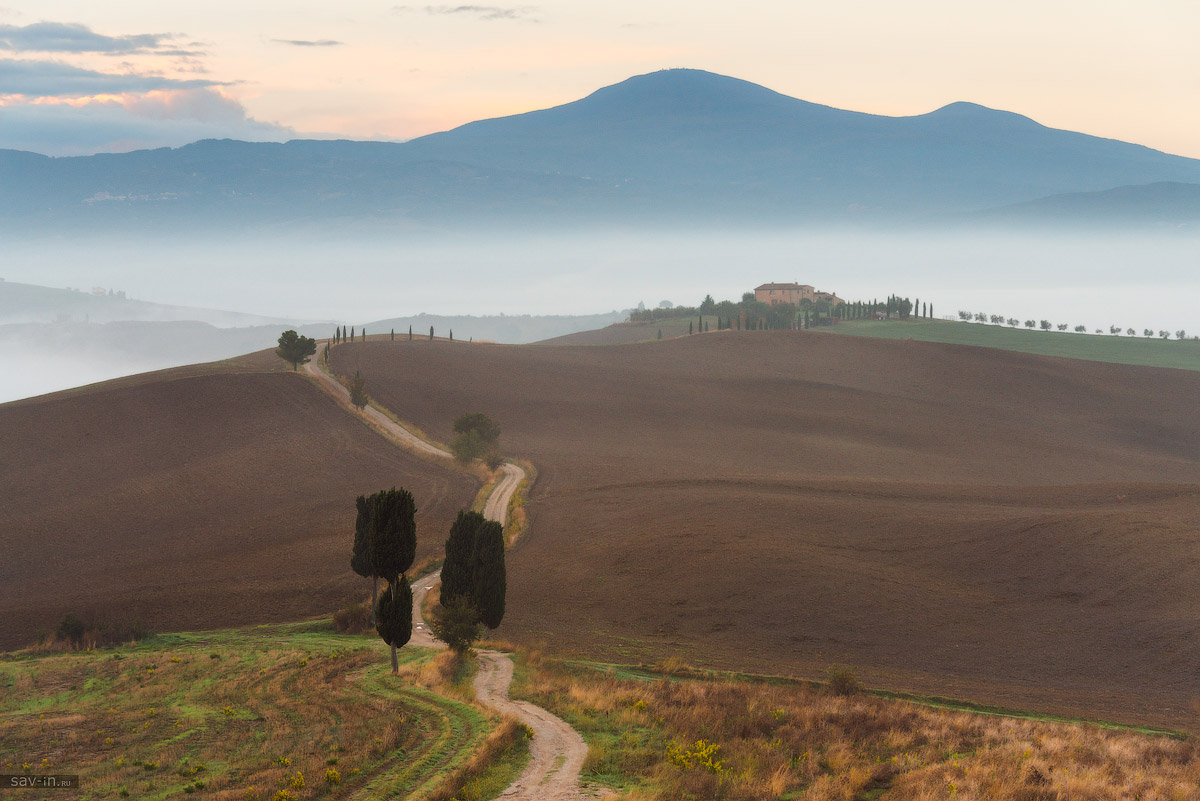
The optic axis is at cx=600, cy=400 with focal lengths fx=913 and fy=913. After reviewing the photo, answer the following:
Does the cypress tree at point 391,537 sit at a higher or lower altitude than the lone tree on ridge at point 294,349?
lower

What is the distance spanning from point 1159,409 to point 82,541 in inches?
4089

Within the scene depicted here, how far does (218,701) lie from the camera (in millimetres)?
25125

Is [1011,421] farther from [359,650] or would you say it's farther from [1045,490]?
[359,650]

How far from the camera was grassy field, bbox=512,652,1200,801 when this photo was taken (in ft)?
Result: 58.4

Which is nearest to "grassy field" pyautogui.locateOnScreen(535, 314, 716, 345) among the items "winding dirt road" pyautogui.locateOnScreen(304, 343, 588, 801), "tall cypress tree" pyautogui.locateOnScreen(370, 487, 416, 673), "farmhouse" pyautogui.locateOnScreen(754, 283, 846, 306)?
"farmhouse" pyautogui.locateOnScreen(754, 283, 846, 306)

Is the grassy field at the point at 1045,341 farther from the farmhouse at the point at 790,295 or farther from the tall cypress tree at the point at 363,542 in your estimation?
the tall cypress tree at the point at 363,542

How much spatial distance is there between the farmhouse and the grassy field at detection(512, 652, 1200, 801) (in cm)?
16810

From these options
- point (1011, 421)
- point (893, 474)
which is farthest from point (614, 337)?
point (893, 474)

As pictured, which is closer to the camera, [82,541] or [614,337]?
[82,541]

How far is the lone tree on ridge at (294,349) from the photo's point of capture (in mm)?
89875

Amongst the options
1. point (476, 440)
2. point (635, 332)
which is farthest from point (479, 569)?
point (635, 332)

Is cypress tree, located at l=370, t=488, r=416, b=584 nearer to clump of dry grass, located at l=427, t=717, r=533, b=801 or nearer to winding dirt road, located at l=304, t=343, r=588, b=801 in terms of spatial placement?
A: winding dirt road, located at l=304, t=343, r=588, b=801

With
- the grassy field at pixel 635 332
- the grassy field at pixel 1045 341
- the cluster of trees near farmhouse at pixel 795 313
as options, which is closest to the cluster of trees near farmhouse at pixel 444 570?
the grassy field at pixel 1045 341

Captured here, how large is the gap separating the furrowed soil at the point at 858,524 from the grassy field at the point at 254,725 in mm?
9690
